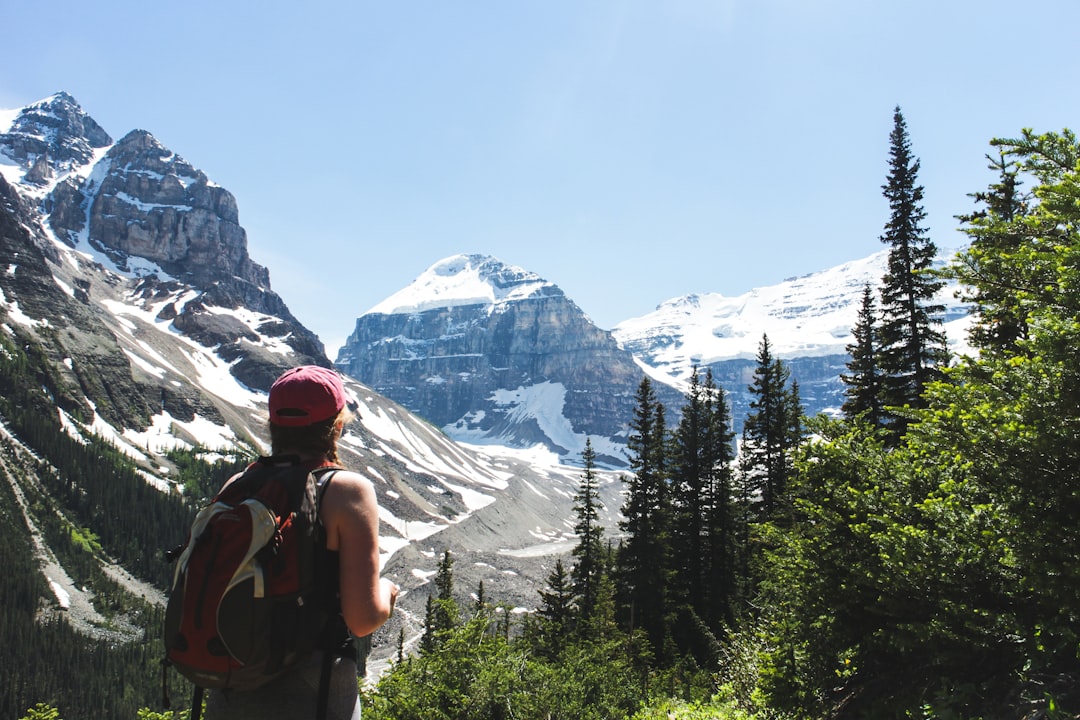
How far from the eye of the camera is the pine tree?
896 inches

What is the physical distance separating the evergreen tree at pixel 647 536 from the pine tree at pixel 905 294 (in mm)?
13695

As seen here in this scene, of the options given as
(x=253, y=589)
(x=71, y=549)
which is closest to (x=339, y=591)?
(x=253, y=589)

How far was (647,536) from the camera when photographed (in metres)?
33.2

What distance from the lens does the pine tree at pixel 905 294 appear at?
22766mm

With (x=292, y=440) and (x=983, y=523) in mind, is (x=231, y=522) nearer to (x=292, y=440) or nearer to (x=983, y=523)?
(x=292, y=440)

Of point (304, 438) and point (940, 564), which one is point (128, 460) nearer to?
point (304, 438)

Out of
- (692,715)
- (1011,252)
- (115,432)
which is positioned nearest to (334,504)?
(1011,252)

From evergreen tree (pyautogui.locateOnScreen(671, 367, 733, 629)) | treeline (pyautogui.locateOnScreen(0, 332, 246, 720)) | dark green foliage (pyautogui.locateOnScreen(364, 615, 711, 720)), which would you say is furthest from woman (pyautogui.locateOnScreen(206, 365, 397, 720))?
treeline (pyautogui.locateOnScreen(0, 332, 246, 720))

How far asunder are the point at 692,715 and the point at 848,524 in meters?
3.70

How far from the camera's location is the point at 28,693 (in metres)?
71.9

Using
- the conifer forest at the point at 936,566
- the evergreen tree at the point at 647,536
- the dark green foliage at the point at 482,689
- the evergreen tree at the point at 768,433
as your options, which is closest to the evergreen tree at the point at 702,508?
the evergreen tree at the point at 647,536

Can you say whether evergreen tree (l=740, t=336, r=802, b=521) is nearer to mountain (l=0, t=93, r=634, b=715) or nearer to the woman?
the woman

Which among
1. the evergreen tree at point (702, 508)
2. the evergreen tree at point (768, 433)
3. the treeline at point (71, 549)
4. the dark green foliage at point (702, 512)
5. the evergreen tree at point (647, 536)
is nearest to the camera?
the evergreen tree at point (647, 536)

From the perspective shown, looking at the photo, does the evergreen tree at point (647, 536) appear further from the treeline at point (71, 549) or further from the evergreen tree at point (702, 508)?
the treeline at point (71, 549)
